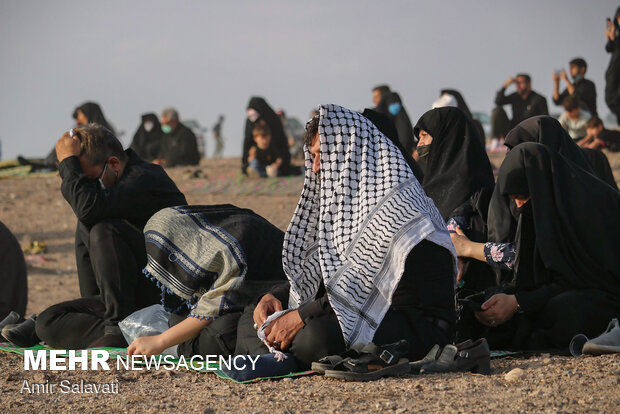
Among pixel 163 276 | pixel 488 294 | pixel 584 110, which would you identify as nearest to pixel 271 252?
pixel 163 276

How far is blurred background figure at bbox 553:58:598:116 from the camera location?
43.7ft

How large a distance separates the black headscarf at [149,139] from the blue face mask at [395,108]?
18.3 feet

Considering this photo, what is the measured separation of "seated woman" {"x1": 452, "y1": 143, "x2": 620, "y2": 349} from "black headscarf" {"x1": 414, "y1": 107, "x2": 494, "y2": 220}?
800mm

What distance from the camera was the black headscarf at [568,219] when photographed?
423cm

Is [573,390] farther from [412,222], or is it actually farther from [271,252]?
[271,252]

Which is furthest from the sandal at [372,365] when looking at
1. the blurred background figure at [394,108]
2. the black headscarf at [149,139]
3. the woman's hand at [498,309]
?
the black headscarf at [149,139]

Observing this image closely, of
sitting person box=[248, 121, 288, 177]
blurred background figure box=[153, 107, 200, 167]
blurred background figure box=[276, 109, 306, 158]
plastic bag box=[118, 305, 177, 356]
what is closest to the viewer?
plastic bag box=[118, 305, 177, 356]

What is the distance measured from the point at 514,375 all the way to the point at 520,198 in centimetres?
114

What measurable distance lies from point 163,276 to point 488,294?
1532mm

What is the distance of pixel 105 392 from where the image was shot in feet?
11.9

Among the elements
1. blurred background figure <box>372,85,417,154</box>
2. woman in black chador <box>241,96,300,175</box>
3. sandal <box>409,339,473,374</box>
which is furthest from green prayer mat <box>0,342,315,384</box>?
woman in black chador <box>241,96,300,175</box>

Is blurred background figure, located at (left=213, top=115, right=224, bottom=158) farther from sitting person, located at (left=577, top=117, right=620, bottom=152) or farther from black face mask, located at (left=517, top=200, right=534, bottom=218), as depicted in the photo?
black face mask, located at (left=517, top=200, right=534, bottom=218)

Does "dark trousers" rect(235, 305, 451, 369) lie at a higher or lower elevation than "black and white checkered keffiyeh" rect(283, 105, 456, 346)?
lower

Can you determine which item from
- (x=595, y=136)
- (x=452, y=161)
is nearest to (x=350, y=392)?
(x=452, y=161)
